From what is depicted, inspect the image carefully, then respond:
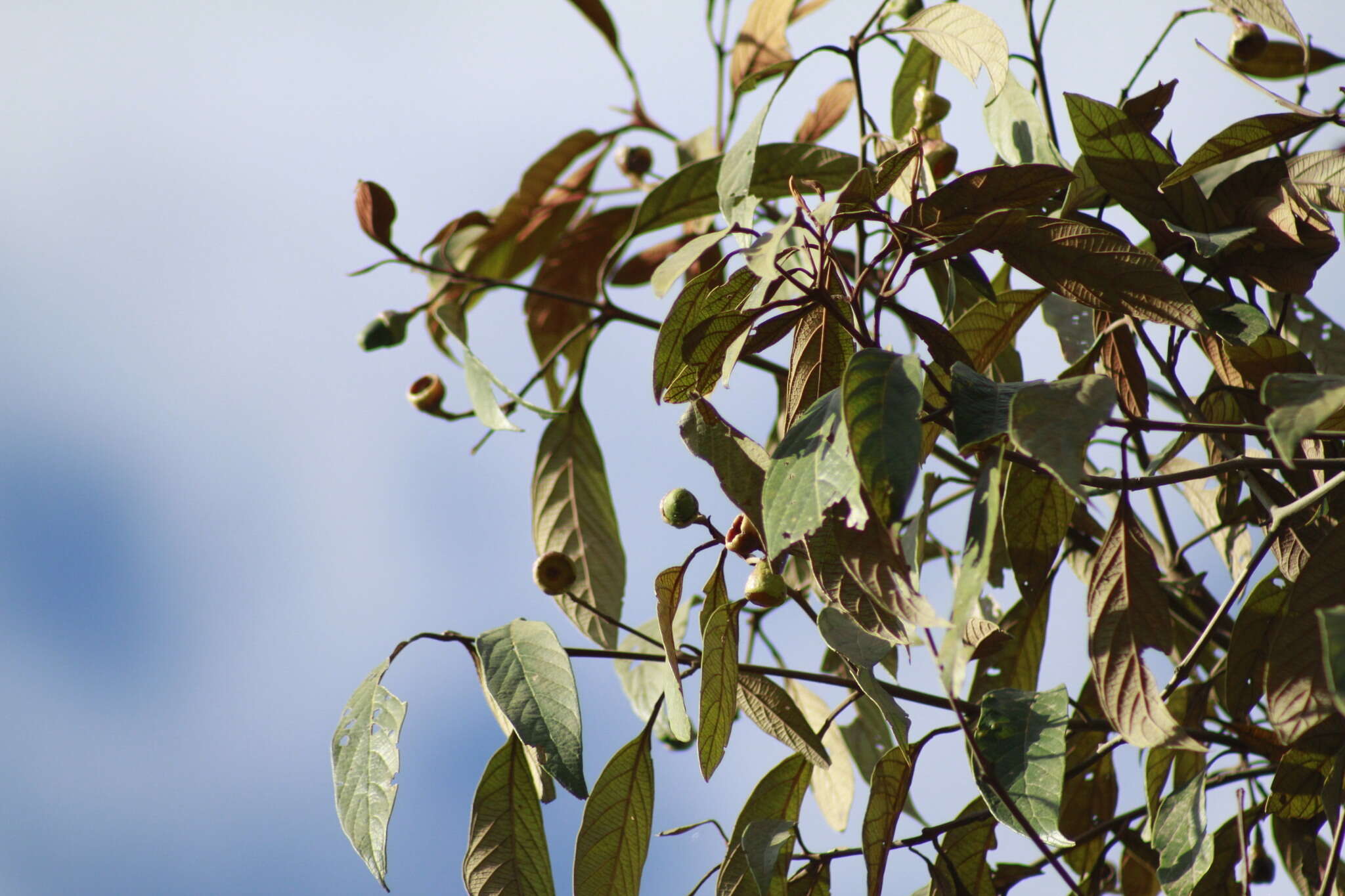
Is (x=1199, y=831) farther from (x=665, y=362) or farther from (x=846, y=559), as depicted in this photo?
(x=665, y=362)

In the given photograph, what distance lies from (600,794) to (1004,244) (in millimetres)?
608

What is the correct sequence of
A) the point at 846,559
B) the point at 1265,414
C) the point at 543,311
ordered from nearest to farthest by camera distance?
1. the point at 846,559
2. the point at 1265,414
3. the point at 543,311

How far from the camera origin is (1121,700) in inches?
28.2

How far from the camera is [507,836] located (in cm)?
94

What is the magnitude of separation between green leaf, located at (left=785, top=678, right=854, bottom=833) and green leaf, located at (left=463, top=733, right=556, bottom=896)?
45cm

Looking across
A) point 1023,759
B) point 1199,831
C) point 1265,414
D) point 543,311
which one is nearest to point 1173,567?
point 1265,414

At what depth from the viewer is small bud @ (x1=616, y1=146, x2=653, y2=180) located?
→ 5.97 feet

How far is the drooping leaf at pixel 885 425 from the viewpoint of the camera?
597 mm

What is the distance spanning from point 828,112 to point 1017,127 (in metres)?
0.54

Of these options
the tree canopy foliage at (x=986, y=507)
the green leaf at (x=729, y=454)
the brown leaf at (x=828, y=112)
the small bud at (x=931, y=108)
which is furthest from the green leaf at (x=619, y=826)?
the brown leaf at (x=828, y=112)

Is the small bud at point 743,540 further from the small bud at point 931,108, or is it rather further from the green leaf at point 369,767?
the small bud at point 931,108

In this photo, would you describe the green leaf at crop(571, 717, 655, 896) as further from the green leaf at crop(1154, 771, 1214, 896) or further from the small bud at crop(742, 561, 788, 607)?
the green leaf at crop(1154, 771, 1214, 896)

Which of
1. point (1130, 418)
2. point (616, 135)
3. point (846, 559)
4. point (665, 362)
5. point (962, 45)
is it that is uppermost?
point (616, 135)

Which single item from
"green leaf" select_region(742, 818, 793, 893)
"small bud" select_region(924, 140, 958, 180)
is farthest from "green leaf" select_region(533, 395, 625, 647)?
"small bud" select_region(924, 140, 958, 180)
